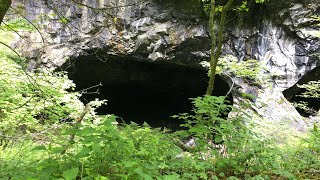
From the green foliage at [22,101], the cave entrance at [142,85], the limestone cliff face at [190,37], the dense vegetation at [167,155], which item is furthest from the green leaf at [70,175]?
the cave entrance at [142,85]

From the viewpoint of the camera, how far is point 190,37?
933 centimetres

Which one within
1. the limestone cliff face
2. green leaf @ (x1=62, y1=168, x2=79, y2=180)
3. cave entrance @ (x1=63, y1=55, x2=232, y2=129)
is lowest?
cave entrance @ (x1=63, y1=55, x2=232, y2=129)

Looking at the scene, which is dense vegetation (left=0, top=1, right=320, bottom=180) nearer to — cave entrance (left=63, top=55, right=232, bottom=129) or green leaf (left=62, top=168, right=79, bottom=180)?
green leaf (left=62, top=168, right=79, bottom=180)

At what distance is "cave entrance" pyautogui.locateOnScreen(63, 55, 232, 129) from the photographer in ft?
37.6

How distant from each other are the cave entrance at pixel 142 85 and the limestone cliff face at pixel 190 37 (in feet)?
3.31

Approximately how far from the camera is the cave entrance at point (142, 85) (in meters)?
11.5

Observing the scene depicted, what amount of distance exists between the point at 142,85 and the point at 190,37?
4824 mm

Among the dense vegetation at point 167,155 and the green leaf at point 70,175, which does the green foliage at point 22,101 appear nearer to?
the dense vegetation at point 167,155

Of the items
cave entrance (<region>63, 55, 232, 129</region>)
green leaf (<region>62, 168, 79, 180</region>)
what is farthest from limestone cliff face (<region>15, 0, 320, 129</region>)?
green leaf (<region>62, 168, 79, 180</region>)

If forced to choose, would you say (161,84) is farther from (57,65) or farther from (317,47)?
(317,47)

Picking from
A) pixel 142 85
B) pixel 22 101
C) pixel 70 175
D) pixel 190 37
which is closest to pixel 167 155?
pixel 70 175

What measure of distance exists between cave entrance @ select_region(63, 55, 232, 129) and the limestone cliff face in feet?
3.31

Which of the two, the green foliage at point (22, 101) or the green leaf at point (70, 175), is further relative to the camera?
the green foliage at point (22, 101)

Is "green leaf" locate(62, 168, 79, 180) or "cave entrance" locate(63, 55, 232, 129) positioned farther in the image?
"cave entrance" locate(63, 55, 232, 129)
